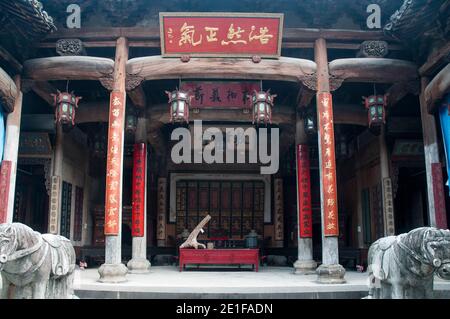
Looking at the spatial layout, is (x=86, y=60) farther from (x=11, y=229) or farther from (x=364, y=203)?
(x=364, y=203)

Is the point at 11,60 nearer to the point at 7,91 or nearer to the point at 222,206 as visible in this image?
the point at 7,91

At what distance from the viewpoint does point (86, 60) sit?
28.8 ft

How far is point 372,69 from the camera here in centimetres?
882

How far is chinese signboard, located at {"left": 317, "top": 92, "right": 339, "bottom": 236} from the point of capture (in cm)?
820

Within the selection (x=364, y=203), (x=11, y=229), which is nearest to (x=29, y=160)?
(x=11, y=229)

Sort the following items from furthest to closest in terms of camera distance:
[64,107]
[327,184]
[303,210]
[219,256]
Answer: [303,210]
[219,256]
[64,107]
[327,184]

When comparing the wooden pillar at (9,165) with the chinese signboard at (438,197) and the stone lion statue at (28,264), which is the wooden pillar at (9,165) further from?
the chinese signboard at (438,197)

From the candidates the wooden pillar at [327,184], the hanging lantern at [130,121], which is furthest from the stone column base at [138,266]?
the wooden pillar at [327,184]

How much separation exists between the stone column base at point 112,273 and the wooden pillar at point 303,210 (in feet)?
13.3

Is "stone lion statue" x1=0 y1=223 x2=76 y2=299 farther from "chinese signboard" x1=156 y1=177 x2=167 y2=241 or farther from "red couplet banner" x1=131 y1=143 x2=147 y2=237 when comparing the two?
"chinese signboard" x1=156 y1=177 x2=167 y2=241

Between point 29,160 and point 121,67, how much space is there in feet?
14.8

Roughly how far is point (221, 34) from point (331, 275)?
498 cm

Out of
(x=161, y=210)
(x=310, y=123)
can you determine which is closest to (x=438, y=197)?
(x=310, y=123)

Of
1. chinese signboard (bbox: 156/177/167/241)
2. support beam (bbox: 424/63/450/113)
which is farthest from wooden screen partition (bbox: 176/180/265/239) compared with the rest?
support beam (bbox: 424/63/450/113)
